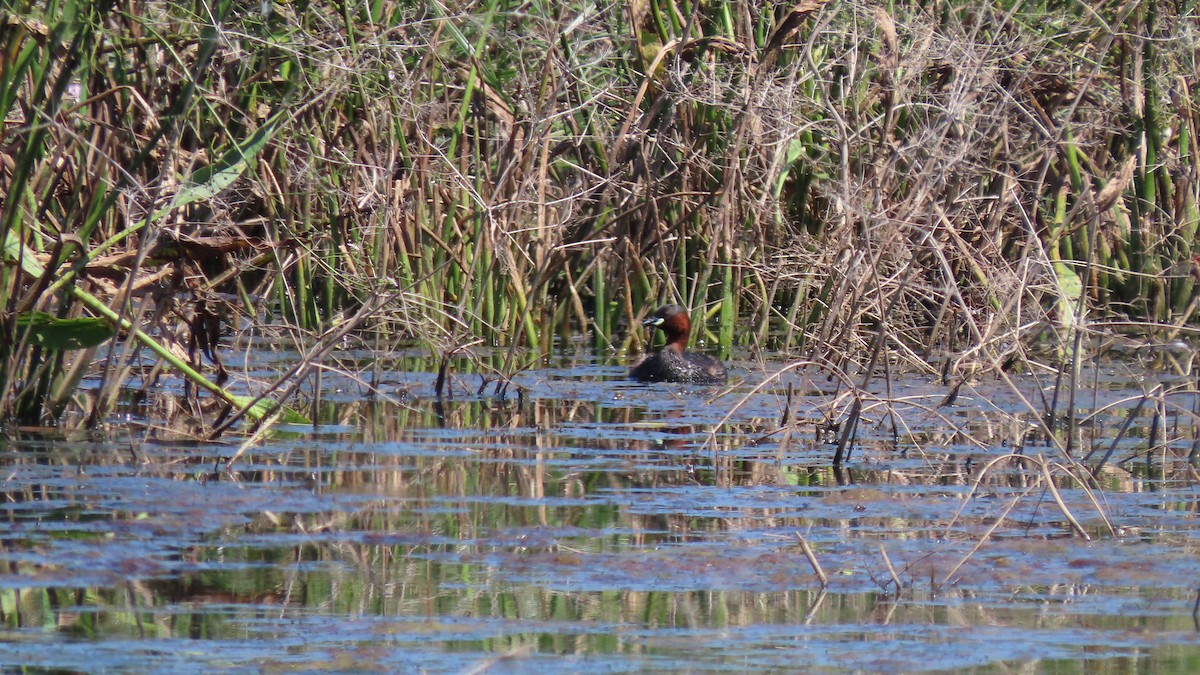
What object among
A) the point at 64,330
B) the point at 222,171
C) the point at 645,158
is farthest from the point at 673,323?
the point at 64,330

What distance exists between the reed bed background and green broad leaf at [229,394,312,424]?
2.05 ft

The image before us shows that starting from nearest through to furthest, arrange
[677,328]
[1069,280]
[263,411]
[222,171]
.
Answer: [222,171] → [263,411] → [1069,280] → [677,328]

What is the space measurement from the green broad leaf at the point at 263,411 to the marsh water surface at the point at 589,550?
11cm

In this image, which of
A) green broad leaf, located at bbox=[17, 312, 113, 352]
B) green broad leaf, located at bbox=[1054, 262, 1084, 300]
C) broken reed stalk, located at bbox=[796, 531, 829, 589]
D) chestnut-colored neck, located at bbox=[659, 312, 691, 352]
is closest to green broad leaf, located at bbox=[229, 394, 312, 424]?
green broad leaf, located at bbox=[17, 312, 113, 352]

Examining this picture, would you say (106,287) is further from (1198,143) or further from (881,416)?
(1198,143)

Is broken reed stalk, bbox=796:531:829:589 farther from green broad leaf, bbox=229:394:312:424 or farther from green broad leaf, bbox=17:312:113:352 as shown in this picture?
green broad leaf, bbox=17:312:113:352

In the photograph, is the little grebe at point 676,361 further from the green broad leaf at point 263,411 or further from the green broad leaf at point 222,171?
the green broad leaf at point 222,171

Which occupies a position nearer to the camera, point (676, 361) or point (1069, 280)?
point (676, 361)

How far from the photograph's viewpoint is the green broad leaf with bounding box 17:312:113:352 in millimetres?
6922

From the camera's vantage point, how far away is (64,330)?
6.97 meters

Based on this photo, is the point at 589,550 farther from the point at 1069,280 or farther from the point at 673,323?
the point at 1069,280

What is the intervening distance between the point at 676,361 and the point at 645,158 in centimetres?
113

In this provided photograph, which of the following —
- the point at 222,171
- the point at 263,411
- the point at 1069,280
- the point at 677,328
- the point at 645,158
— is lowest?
the point at 263,411

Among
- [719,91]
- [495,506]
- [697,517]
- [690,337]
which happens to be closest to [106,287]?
[495,506]
